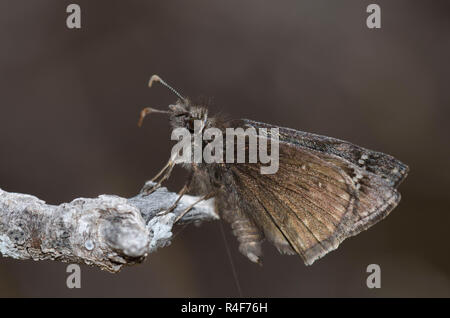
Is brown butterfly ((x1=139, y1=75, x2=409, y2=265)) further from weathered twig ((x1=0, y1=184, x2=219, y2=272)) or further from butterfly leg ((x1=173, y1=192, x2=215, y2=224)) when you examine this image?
weathered twig ((x1=0, y1=184, x2=219, y2=272))

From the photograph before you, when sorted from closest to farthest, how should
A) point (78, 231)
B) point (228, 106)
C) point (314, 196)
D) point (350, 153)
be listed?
1. point (78, 231)
2. point (314, 196)
3. point (350, 153)
4. point (228, 106)

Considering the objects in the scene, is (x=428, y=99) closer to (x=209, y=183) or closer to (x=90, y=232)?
(x=209, y=183)

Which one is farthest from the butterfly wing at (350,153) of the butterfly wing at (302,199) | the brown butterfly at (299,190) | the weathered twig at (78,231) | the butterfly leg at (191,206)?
the weathered twig at (78,231)

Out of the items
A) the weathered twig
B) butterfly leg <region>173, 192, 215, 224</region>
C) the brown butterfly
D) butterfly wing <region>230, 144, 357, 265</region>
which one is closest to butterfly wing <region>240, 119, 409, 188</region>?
the brown butterfly

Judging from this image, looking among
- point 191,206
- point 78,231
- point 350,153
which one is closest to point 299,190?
point 350,153

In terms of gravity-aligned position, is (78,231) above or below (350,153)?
below

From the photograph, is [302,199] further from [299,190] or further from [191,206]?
[191,206]

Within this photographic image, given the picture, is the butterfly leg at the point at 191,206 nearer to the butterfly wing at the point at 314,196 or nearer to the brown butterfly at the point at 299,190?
the brown butterfly at the point at 299,190
